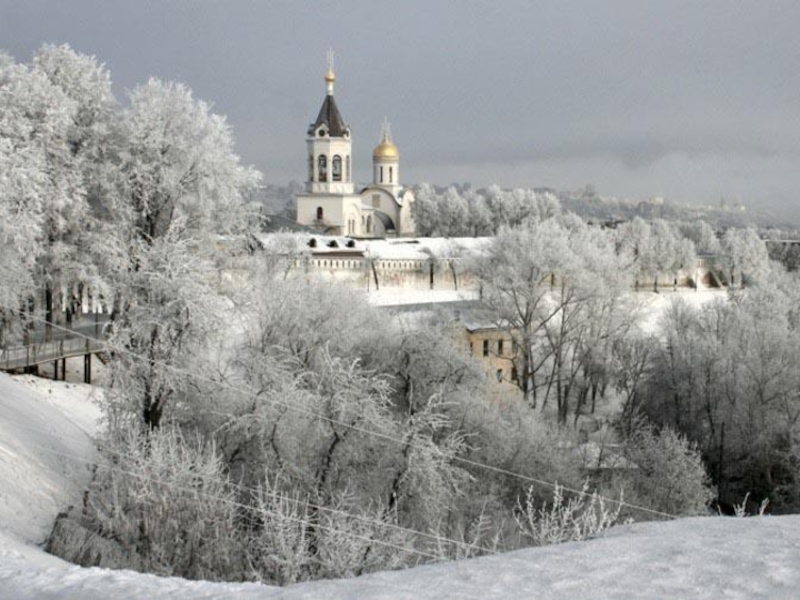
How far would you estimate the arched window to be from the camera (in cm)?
6956

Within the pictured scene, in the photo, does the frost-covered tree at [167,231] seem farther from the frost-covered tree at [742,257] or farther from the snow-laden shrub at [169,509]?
the frost-covered tree at [742,257]

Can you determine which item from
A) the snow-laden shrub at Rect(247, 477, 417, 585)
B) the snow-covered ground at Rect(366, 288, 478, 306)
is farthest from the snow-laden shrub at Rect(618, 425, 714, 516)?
the snow-covered ground at Rect(366, 288, 478, 306)

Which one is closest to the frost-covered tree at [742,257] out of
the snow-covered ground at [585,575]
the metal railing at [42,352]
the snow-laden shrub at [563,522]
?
the snow-laden shrub at [563,522]

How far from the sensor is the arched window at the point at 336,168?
6956 centimetres

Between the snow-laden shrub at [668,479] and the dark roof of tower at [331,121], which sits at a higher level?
the dark roof of tower at [331,121]

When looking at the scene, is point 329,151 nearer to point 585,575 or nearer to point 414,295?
point 414,295

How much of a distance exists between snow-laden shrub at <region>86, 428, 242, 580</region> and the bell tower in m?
52.8

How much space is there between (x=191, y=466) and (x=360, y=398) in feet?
14.6

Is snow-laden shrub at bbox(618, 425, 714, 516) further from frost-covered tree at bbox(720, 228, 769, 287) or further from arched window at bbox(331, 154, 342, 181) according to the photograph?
arched window at bbox(331, 154, 342, 181)

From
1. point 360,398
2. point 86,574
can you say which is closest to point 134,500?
point 360,398

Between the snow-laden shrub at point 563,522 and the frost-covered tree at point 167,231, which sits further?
the frost-covered tree at point 167,231

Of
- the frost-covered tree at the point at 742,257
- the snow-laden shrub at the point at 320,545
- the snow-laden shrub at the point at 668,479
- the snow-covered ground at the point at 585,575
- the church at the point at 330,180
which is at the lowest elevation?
the snow-laden shrub at the point at 668,479

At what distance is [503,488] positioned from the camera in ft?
74.5

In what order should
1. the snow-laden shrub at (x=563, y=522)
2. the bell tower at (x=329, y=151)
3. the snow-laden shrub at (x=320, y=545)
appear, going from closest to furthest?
the snow-laden shrub at (x=563, y=522)
the snow-laden shrub at (x=320, y=545)
the bell tower at (x=329, y=151)
